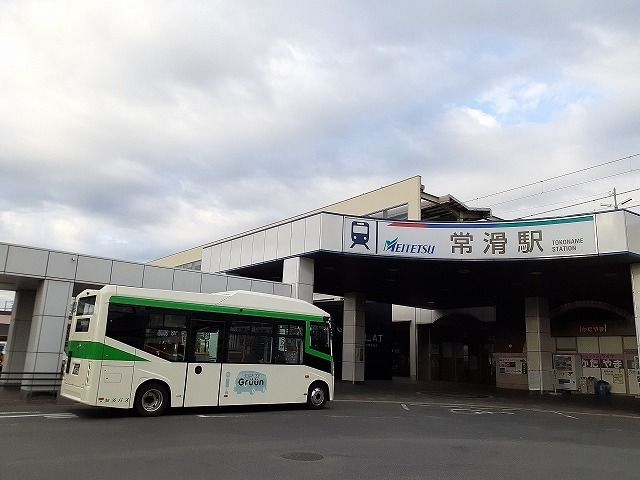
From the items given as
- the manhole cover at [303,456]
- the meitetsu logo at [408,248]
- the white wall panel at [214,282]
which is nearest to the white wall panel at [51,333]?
the white wall panel at [214,282]

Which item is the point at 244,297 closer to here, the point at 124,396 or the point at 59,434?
the point at 124,396

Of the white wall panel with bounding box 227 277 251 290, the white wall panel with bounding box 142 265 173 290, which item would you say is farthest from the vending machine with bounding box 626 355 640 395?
the white wall panel with bounding box 142 265 173 290

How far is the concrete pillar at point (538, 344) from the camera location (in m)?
29.5

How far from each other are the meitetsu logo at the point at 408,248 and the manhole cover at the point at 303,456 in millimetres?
13037

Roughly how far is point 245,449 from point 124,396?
193 inches

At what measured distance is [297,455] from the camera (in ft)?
28.7

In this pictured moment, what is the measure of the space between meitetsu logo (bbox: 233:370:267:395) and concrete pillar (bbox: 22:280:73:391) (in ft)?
21.3

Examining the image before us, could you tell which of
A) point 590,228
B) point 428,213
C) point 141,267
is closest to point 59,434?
point 141,267

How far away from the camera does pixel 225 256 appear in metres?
27.1

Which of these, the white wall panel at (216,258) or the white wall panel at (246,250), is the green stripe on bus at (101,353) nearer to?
the white wall panel at (246,250)

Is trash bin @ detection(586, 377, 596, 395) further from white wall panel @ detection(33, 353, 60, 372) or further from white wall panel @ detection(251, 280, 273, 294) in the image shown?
white wall panel @ detection(33, 353, 60, 372)

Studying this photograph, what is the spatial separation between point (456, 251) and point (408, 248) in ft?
6.12

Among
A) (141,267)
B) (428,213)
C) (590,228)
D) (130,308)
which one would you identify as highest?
(428,213)

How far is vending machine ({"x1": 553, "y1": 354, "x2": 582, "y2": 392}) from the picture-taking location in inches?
1158
